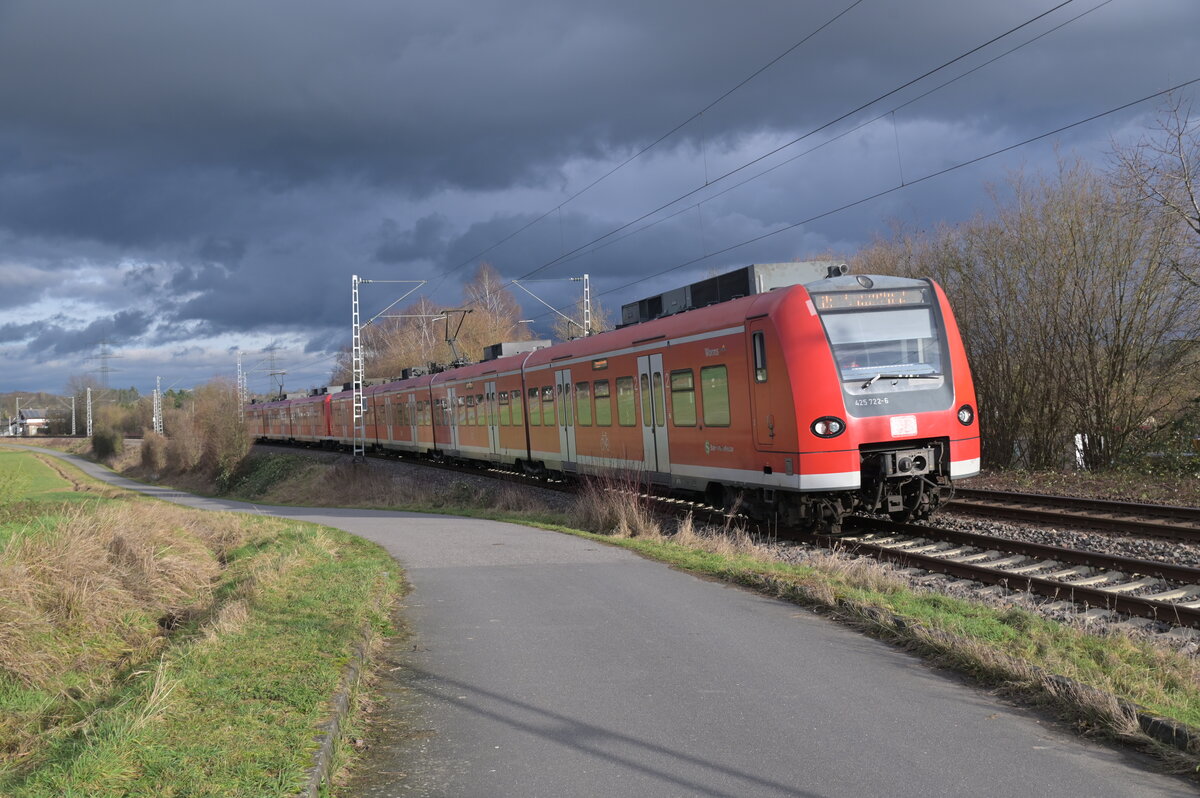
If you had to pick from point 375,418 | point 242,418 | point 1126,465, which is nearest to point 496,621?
point 1126,465

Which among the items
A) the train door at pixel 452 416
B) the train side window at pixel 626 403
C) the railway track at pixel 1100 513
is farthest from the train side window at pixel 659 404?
the train door at pixel 452 416

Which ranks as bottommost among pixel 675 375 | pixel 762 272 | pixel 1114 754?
pixel 1114 754

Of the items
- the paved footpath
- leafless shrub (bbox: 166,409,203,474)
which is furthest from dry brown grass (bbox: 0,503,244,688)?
leafless shrub (bbox: 166,409,203,474)

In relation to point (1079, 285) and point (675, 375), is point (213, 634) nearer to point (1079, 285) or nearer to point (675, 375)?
point (675, 375)

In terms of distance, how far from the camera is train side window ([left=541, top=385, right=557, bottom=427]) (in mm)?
22047

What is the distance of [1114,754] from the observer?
476 cm

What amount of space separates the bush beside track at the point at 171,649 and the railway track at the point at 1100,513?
8.84 meters

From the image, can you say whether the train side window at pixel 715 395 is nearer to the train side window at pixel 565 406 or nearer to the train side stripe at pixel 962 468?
the train side stripe at pixel 962 468

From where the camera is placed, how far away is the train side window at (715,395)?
13.8 meters

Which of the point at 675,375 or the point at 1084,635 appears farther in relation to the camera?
the point at 675,375

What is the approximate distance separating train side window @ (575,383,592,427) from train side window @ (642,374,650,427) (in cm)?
283

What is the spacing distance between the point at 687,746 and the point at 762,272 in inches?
390

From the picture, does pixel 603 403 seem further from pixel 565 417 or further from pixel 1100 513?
pixel 1100 513

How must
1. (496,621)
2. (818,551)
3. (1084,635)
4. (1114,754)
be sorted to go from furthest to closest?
(818,551)
(496,621)
(1084,635)
(1114,754)
